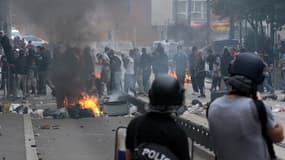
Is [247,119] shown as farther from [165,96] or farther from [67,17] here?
[67,17]

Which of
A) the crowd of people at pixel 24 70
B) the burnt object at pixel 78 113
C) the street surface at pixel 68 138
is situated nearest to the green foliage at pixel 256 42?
the crowd of people at pixel 24 70

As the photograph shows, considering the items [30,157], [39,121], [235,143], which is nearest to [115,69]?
[39,121]

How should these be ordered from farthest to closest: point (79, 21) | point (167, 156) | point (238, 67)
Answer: point (79, 21)
point (238, 67)
point (167, 156)

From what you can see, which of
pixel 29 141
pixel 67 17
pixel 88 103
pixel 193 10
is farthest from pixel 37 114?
pixel 193 10

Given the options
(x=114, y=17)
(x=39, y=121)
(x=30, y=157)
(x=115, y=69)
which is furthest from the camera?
(x=115, y=69)

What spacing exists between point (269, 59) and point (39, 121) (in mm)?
10541

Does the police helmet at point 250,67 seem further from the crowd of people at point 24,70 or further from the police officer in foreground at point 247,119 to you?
the crowd of people at point 24,70

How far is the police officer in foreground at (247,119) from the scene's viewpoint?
14.9 ft

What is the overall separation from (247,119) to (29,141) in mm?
8830

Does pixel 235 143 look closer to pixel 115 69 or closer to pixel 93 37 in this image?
pixel 93 37

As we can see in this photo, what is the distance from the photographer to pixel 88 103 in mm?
18516

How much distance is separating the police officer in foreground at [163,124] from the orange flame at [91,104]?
1346 cm

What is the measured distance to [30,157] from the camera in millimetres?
11102

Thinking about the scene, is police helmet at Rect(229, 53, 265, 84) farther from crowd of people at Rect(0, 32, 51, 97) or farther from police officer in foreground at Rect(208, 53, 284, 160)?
crowd of people at Rect(0, 32, 51, 97)
